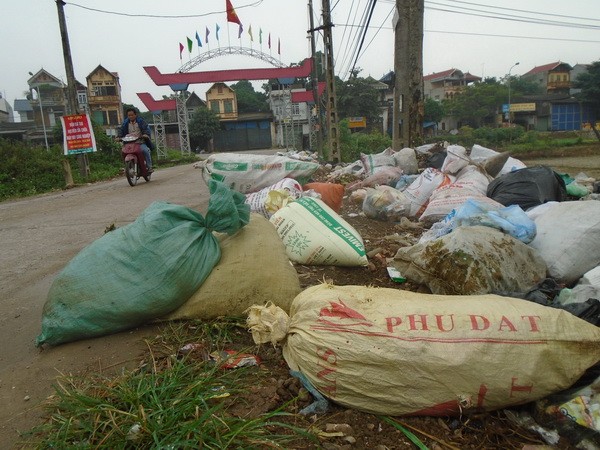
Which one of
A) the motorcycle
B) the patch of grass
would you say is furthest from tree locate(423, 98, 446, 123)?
the patch of grass

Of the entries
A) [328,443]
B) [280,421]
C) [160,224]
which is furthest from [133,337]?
[328,443]

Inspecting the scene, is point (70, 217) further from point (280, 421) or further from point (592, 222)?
point (592, 222)

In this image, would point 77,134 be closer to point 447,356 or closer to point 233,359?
point 233,359

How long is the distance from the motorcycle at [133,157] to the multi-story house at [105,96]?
32.4 meters

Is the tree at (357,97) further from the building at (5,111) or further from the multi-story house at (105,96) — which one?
the building at (5,111)

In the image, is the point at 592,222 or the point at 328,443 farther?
the point at 592,222

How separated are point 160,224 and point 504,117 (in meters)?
42.3

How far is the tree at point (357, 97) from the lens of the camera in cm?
3456

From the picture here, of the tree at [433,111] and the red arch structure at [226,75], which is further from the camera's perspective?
the tree at [433,111]

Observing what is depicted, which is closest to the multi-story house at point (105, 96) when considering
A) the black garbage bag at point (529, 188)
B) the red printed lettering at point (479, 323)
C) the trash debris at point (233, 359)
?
the black garbage bag at point (529, 188)

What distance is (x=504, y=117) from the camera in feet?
127

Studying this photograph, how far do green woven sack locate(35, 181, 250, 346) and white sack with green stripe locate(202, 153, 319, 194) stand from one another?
71.5 inches

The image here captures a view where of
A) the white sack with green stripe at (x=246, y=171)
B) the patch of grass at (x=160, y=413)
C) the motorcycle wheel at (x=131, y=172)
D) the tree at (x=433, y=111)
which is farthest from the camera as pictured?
the tree at (x=433, y=111)

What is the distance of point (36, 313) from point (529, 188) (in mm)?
3063
